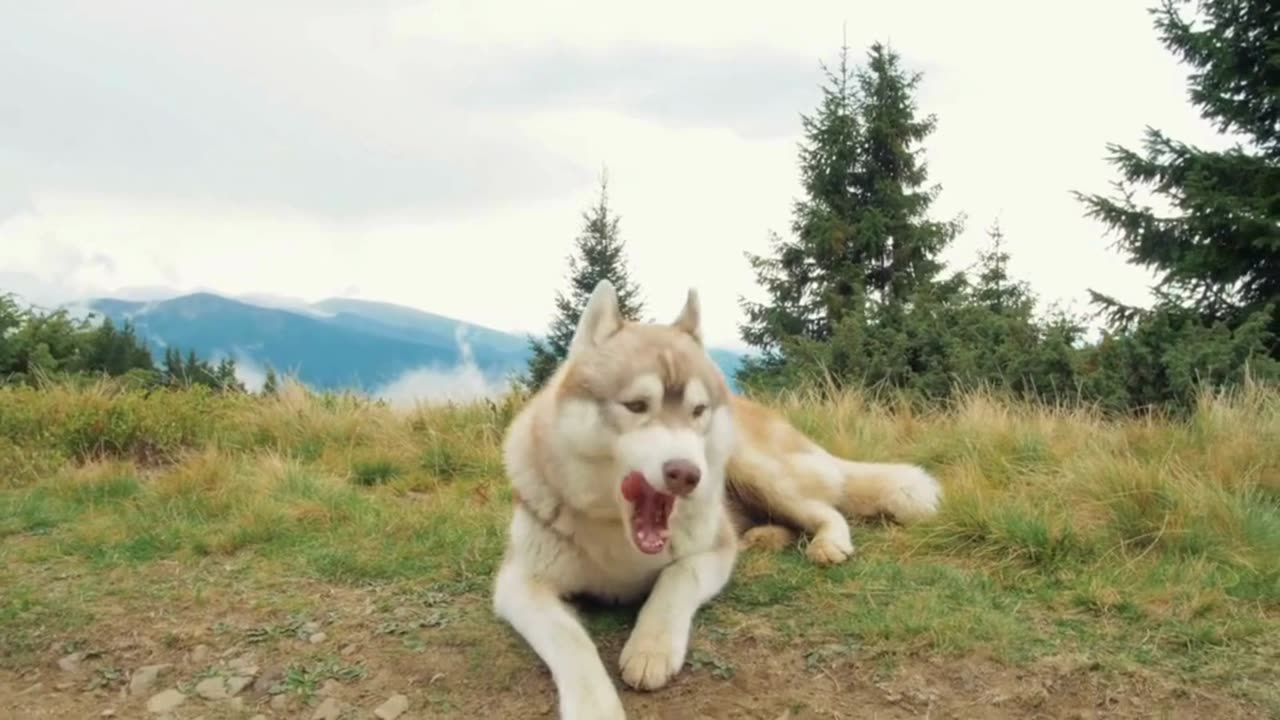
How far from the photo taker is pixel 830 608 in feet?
11.5

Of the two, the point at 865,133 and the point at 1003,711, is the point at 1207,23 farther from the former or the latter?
the point at 1003,711

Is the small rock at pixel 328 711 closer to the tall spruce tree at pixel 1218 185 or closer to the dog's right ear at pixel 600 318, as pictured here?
the dog's right ear at pixel 600 318

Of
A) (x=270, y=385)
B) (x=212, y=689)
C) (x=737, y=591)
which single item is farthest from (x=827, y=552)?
(x=270, y=385)

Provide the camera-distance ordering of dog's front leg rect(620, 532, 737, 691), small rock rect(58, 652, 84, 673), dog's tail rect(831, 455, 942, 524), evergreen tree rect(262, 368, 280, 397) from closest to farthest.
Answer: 1. dog's front leg rect(620, 532, 737, 691)
2. small rock rect(58, 652, 84, 673)
3. dog's tail rect(831, 455, 942, 524)
4. evergreen tree rect(262, 368, 280, 397)

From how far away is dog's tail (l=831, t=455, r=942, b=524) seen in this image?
440 cm

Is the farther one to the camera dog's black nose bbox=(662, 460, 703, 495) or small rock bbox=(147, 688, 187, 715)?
small rock bbox=(147, 688, 187, 715)

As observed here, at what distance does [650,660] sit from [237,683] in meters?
1.35

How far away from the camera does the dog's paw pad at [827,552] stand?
3.91 meters

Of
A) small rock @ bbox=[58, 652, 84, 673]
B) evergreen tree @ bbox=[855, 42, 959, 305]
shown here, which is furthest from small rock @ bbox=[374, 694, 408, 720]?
evergreen tree @ bbox=[855, 42, 959, 305]

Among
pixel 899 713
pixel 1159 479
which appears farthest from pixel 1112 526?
pixel 899 713

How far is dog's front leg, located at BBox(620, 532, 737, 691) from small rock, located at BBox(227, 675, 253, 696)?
1.20 metres

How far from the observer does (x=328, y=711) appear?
303 centimetres

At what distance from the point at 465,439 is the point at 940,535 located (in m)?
3.00

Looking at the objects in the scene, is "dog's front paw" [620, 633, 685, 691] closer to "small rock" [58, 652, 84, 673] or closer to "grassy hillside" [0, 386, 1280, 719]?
"grassy hillside" [0, 386, 1280, 719]
